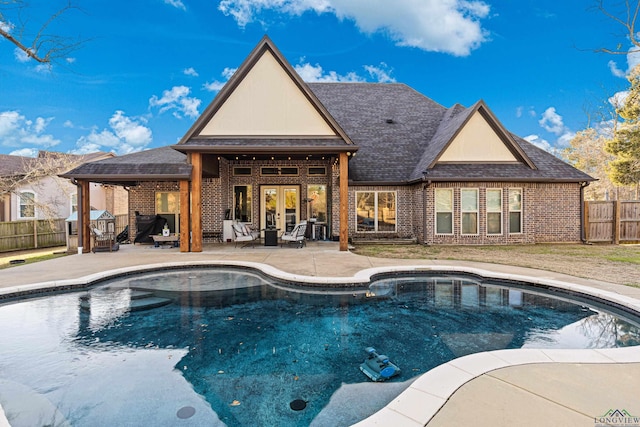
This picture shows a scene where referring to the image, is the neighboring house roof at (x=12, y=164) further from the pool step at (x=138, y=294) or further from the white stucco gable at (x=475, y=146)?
the white stucco gable at (x=475, y=146)

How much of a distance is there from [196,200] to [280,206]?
14.8 ft

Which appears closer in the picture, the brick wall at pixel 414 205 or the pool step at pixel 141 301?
the pool step at pixel 141 301

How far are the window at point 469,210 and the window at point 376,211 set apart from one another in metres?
2.81

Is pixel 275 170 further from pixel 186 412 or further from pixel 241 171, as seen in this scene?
pixel 186 412

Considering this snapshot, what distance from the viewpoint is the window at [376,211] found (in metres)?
14.3

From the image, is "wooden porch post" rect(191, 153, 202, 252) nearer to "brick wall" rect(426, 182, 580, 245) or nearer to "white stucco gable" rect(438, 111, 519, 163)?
"brick wall" rect(426, 182, 580, 245)

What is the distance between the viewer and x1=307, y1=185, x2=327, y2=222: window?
14.7m

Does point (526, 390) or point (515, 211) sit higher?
point (515, 211)

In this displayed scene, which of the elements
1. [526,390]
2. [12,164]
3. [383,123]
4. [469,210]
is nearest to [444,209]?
[469,210]

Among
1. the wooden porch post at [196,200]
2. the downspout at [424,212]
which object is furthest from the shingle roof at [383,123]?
the wooden porch post at [196,200]

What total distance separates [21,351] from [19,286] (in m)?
3.09

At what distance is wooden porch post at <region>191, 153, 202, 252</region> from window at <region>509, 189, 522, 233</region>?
12358 millimetres

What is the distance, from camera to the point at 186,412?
2.99 metres

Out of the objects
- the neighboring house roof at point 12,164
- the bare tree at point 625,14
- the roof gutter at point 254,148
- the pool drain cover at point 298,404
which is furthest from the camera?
the neighboring house roof at point 12,164
